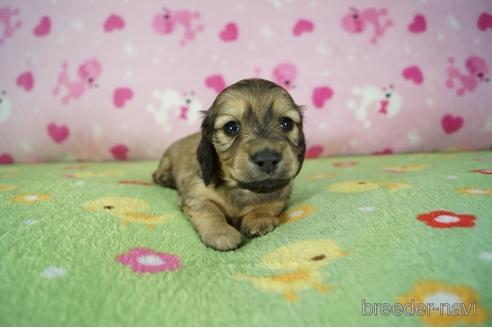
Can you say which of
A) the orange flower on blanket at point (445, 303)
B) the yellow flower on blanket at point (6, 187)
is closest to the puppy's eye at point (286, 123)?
the orange flower on blanket at point (445, 303)

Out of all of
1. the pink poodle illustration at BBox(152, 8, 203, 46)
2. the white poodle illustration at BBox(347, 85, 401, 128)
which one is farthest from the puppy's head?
the pink poodle illustration at BBox(152, 8, 203, 46)

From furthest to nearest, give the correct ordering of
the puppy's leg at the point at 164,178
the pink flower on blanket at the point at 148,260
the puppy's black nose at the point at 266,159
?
the puppy's leg at the point at 164,178, the puppy's black nose at the point at 266,159, the pink flower on blanket at the point at 148,260

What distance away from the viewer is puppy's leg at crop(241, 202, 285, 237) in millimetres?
1839

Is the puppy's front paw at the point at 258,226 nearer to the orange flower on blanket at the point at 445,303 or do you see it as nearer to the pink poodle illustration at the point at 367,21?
the orange flower on blanket at the point at 445,303

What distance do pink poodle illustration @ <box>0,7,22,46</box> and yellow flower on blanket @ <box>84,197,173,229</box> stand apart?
8.14ft

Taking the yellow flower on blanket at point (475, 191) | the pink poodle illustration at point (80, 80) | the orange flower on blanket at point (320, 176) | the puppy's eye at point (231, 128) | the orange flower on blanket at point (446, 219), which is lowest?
the orange flower on blanket at point (320, 176)

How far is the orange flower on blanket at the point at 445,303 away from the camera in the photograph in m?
1.05

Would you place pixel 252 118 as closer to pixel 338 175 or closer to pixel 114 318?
pixel 338 175

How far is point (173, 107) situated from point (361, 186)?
6.72 ft

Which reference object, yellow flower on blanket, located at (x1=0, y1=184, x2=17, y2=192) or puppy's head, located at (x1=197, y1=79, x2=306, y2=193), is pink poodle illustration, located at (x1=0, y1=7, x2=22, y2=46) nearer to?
yellow flower on blanket, located at (x1=0, y1=184, x2=17, y2=192)

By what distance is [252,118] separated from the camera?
2.10m

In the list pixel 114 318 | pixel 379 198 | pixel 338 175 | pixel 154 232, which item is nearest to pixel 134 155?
pixel 338 175

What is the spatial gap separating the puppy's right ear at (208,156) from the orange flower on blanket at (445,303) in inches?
48.9

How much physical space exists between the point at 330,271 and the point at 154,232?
778mm
